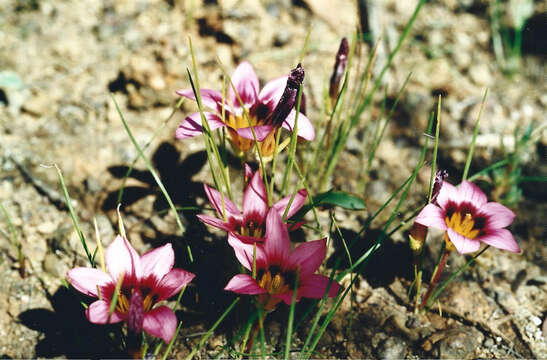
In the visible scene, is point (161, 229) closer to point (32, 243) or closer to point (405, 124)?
point (32, 243)

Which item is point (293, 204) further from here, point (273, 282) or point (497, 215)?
point (497, 215)

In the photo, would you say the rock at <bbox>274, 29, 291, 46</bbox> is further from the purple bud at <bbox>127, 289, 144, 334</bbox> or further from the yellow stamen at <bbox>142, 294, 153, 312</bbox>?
the purple bud at <bbox>127, 289, 144, 334</bbox>

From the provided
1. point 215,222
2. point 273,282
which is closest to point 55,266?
point 215,222

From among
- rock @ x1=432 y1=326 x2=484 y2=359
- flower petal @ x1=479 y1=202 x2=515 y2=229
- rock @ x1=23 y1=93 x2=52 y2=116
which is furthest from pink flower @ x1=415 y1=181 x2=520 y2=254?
rock @ x1=23 y1=93 x2=52 y2=116

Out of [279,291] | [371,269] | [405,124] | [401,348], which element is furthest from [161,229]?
[405,124]

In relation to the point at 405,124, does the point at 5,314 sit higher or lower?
lower
